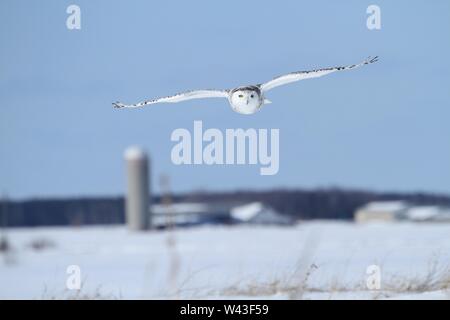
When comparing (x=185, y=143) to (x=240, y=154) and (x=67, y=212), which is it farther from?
(x=67, y=212)

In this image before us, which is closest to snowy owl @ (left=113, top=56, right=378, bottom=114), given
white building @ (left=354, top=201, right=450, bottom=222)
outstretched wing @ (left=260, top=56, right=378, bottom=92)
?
outstretched wing @ (left=260, top=56, right=378, bottom=92)

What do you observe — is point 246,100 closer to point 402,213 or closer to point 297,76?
point 297,76

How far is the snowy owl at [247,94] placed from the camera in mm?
6270

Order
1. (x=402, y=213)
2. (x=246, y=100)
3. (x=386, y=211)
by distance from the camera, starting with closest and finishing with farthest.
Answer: (x=246, y=100), (x=386, y=211), (x=402, y=213)

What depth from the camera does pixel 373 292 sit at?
6465 millimetres

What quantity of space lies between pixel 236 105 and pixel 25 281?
510cm

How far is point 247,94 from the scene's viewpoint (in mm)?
6309

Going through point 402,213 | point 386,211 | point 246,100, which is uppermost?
point 246,100

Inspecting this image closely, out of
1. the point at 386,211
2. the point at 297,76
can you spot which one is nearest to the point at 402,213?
the point at 386,211

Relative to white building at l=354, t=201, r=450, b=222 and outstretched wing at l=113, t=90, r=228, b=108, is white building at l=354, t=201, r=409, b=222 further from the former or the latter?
outstretched wing at l=113, t=90, r=228, b=108

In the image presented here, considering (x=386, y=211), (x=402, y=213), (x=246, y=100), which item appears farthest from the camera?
(x=402, y=213)

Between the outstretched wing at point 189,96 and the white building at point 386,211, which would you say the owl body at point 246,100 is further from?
the white building at point 386,211

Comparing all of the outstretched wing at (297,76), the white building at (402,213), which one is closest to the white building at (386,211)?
the white building at (402,213)

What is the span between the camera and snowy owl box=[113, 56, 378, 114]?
627 centimetres
